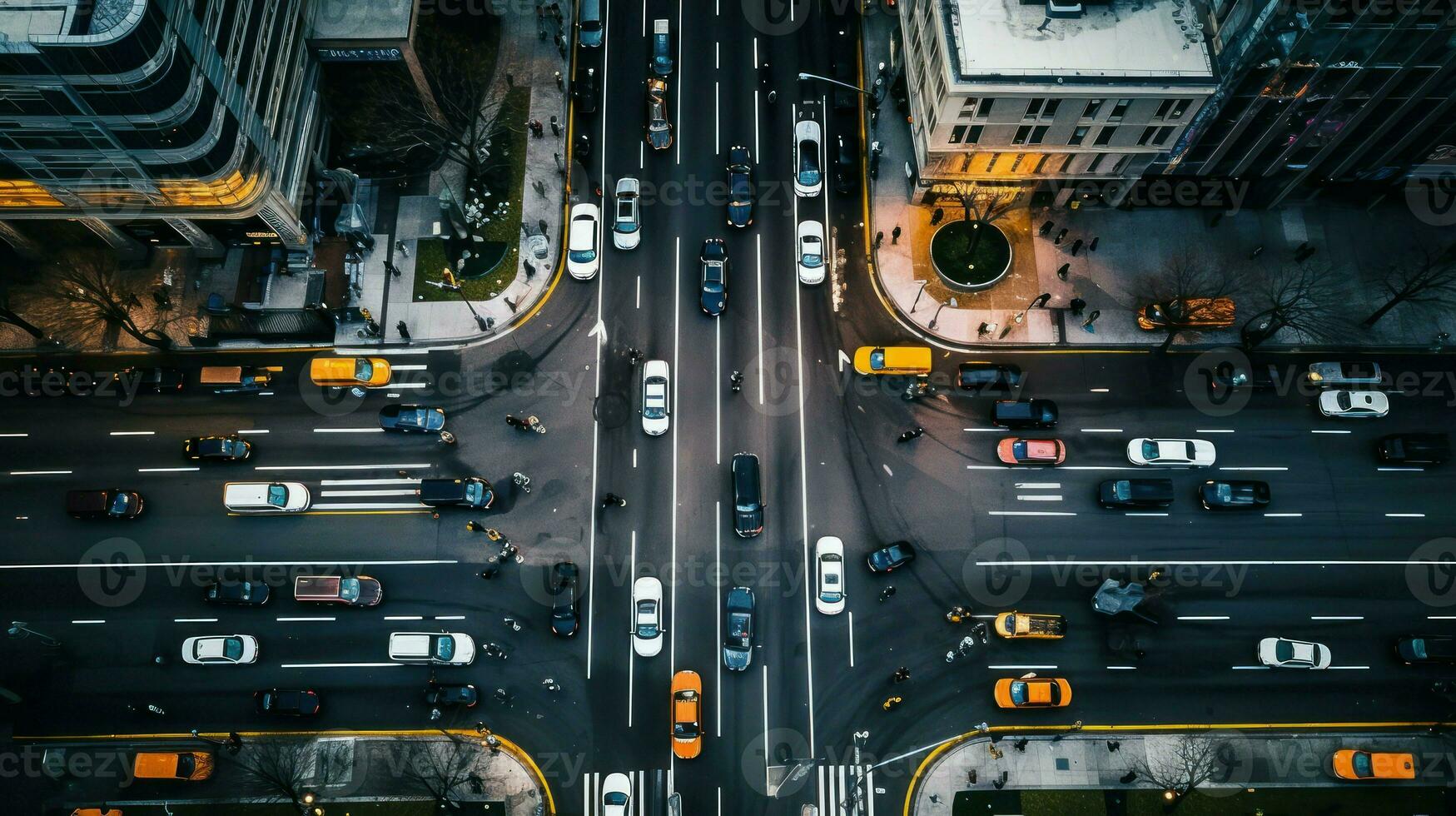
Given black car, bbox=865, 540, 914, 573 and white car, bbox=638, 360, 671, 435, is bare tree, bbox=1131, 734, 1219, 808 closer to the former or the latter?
black car, bbox=865, 540, 914, 573

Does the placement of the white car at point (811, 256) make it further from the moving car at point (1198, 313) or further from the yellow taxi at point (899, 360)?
the moving car at point (1198, 313)

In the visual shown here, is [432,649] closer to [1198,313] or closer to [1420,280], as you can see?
[1198,313]

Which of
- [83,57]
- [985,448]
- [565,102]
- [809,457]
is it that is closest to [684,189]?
[565,102]

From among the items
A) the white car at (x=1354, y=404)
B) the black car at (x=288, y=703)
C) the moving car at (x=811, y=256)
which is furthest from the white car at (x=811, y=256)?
the black car at (x=288, y=703)

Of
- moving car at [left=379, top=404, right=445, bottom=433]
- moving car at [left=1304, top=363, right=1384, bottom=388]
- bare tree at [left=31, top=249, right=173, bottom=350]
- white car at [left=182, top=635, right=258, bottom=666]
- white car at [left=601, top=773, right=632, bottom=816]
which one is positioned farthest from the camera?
bare tree at [left=31, top=249, right=173, bottom=350]

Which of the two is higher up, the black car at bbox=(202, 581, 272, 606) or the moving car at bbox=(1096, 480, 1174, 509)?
the moving car at bbox=(1096, 480, 1174, 509)

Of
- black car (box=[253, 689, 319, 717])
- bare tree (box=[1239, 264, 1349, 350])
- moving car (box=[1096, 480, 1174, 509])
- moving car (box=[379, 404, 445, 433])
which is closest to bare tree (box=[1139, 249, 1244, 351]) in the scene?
bare tree (box=[1239, 264, 1349, 350])
